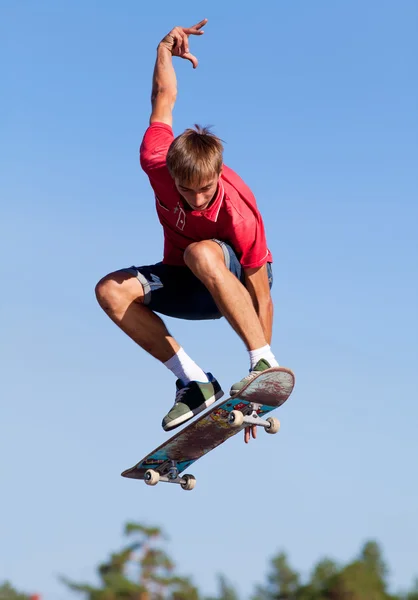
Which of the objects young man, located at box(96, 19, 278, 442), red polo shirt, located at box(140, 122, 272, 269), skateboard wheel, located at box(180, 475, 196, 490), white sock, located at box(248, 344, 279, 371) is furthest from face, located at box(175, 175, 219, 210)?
skateboard wheel, located at box(180, 475, 196, 490)

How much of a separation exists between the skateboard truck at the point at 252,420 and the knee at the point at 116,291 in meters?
1.71

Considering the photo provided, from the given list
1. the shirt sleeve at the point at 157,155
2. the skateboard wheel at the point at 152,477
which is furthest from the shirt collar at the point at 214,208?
the skateboard wheel at the point at 152,477

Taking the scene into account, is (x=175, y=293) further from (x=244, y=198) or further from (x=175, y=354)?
(x=244, y=198)

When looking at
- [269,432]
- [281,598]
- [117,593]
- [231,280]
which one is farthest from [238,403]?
[281,598]

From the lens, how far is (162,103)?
10.6m

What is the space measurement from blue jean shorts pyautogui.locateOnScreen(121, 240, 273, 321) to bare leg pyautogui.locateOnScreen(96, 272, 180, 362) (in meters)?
0.10

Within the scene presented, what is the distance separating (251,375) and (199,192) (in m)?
1.87

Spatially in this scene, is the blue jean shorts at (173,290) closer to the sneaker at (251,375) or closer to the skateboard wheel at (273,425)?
the sneaker at (251,375)

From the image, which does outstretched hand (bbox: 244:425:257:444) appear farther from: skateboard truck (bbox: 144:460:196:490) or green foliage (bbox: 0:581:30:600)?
green foliage (bbox: 0:581:30:600)

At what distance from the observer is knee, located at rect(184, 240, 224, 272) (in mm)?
9469

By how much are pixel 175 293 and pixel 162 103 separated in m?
2.04

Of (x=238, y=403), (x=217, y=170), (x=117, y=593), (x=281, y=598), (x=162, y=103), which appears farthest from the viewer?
(x=281, y=598)

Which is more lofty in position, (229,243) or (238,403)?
(229,243)

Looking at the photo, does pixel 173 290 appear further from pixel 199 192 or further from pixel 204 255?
pixel 199 192
